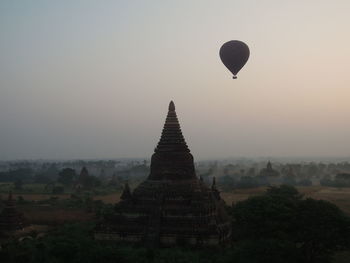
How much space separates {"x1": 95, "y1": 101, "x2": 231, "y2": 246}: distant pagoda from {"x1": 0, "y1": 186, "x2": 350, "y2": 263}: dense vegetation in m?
0.89

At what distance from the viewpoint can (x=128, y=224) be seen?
26.1m

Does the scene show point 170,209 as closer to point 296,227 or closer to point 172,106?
point 296,227

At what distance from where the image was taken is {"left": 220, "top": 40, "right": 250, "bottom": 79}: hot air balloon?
30.3 metres

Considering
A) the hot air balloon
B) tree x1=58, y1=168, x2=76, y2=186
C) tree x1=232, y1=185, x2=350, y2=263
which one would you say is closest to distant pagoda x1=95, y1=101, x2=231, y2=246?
tree x1=232, y1=185, x2=350, y2=263

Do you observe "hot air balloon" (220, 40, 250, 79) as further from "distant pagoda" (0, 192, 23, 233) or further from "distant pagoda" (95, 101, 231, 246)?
"distant pagoda" (0, 192, 23, 233)

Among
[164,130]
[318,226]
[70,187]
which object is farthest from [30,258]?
[70,187]

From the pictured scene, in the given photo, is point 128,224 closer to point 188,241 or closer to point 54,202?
point 188,241

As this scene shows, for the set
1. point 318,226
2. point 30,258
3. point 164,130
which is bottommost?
point 30,258

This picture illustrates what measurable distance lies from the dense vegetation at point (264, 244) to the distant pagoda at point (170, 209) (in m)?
0.89

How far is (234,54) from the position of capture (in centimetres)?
3041

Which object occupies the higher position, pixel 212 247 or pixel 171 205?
pixel 171 205

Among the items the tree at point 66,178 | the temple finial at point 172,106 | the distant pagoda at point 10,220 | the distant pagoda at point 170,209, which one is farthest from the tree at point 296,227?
the tree at point 66,178

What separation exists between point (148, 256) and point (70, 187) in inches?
2896

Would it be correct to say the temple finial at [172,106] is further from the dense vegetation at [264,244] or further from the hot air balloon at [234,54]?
the dense vegetation at [264,244]
